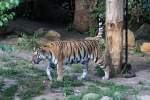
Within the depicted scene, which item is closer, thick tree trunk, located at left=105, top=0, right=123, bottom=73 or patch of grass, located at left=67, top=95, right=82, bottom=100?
patch of grass, located at left=67, top=95, right=82, bottom=100

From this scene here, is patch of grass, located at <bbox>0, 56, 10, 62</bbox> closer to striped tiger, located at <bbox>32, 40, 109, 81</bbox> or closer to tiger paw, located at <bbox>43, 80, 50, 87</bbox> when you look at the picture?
striped tiger, located at <bbox>32, 40, 109, 81</bbox>

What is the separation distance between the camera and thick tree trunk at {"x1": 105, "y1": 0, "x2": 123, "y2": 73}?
33.0 feet

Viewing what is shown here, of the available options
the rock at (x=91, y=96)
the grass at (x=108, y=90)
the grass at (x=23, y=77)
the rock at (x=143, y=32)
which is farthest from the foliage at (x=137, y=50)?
the rock at (x=91, y=96)

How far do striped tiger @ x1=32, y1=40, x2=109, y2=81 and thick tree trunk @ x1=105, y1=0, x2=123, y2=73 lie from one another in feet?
1.02

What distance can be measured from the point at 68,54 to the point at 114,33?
120cm

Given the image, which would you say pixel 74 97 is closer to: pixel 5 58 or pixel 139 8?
pixel 5 58

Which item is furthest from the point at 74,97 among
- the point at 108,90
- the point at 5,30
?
the point at 5,30

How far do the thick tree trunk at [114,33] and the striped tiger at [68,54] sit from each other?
31cm

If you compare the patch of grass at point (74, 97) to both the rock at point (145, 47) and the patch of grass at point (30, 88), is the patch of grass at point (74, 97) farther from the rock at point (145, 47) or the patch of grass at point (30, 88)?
the rock at point (145, 47)

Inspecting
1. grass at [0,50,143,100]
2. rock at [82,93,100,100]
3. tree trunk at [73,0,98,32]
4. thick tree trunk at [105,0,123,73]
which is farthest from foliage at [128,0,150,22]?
rock at [82,93,100,100]

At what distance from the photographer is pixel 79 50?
9680mm

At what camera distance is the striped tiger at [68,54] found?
9227 millimetres

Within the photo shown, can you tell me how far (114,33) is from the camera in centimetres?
1012

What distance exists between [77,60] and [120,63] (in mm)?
1077
